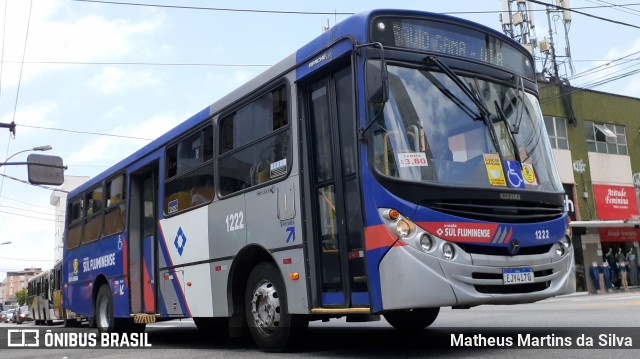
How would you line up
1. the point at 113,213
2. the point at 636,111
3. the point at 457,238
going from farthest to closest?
the point at 636,111 < the point at 113,213 < the point at 457,238

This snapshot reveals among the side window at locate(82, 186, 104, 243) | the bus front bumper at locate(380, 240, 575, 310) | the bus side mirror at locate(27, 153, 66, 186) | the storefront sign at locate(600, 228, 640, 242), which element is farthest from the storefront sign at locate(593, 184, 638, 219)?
the bus front bumper at locate(380, 240, 575, 310)

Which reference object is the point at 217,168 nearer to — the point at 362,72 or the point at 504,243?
the point at 362,72

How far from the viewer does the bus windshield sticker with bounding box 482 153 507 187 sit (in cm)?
667

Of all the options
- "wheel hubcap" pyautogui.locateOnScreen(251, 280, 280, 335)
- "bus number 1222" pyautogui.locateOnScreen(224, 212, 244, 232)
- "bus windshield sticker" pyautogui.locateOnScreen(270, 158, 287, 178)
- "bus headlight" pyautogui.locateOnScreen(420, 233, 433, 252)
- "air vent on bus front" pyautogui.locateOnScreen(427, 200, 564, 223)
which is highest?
"bus windshield sticker" pyautogui.locateOnScreen(270, 158, 287, 178)

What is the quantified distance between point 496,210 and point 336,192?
1603 millimetres

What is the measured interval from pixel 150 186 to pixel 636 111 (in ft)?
96.6

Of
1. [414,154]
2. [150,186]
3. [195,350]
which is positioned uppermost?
[150,186]

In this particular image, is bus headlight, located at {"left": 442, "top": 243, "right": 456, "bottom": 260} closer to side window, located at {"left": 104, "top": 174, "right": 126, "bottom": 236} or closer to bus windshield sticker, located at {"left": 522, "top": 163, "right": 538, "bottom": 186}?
bus windshield sticker, located at {"left": 522, "top": 163, "right": 538, "bottom": 186}

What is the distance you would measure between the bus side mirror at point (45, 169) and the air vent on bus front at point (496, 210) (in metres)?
16.9

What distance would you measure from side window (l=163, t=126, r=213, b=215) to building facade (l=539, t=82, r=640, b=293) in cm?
2243

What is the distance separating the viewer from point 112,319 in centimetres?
1223

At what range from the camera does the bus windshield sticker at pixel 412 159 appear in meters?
6.37

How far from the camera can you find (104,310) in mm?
12773

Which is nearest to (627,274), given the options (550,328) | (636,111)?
(636,111)
